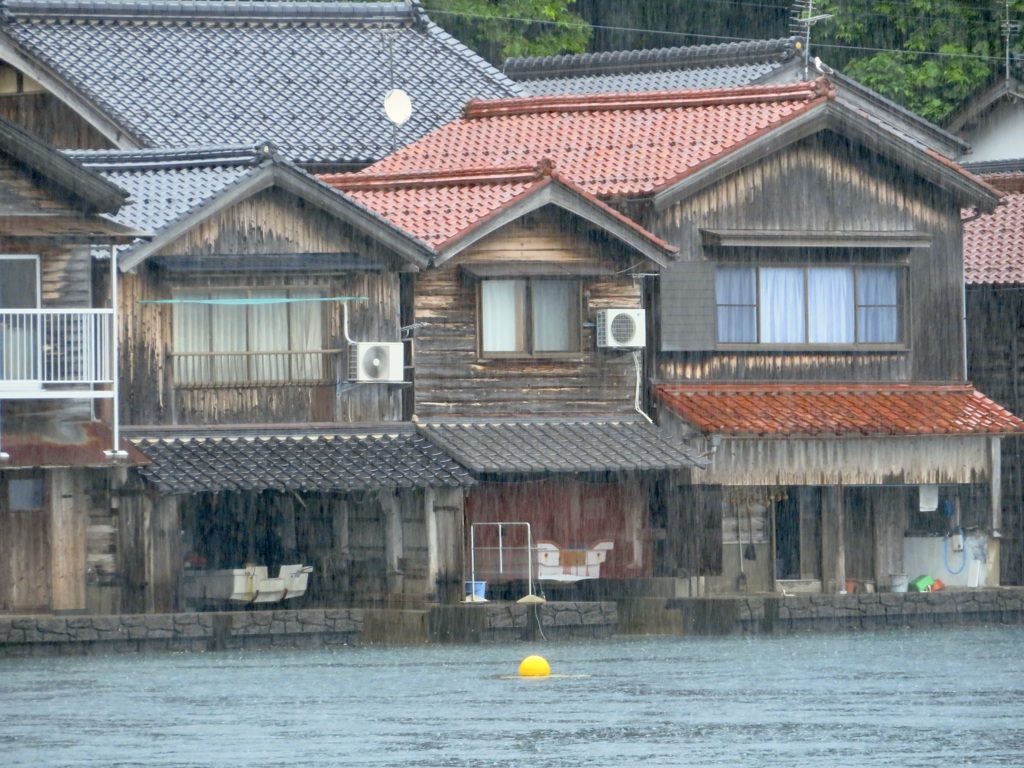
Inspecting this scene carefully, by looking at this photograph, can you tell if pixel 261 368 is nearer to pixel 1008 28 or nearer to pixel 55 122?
pixel 55 122

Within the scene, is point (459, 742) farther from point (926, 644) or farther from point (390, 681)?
point (926, 644)

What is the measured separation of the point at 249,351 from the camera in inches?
1268

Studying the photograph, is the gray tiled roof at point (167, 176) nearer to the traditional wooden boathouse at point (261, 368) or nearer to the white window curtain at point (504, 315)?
the traditional wooden boathouse at point (261, 368)

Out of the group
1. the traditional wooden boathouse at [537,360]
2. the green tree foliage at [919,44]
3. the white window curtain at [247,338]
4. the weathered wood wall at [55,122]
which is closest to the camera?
the white window curtain at [247,338]

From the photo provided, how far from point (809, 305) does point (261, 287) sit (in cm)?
799

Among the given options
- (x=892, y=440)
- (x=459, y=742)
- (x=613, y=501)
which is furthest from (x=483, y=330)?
(x=459, y=742)

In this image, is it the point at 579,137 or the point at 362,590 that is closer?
the point at 362,590

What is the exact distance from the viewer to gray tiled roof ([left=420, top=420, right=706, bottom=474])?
32.2 metres

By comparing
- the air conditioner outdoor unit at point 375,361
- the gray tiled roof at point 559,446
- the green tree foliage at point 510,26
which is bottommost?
the gray tiled roof at point 559,446

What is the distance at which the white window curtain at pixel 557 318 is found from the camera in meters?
33.9

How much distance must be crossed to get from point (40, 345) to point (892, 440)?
39.6 feet

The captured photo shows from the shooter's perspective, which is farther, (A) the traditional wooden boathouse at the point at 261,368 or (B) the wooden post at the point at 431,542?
(B) the wooden post at the point at 431,542

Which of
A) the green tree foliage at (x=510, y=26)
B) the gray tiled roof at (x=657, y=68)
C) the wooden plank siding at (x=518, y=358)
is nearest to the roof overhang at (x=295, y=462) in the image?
the wooden plank siding at (x=518, y=358)

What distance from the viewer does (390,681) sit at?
87.0ft
